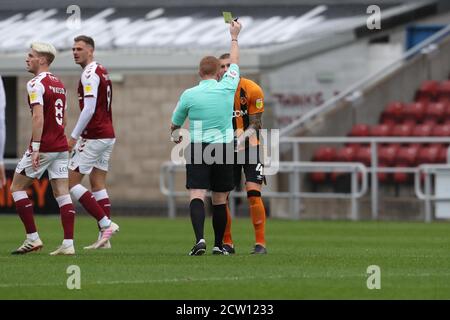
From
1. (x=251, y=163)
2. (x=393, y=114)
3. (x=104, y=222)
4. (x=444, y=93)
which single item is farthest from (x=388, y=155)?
(x=251, y=163)

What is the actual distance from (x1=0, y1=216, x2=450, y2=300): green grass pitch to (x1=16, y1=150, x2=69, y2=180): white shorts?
826 mm

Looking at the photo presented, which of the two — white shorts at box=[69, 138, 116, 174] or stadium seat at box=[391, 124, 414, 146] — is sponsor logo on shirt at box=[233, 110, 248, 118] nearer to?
white shorts at box=[69, 138, 116, 174]

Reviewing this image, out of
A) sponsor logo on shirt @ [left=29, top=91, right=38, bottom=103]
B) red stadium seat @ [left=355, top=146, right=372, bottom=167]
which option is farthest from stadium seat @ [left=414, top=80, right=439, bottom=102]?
sponsor logo on shirt @ [left=29, top=91, right=38, bottom=103]

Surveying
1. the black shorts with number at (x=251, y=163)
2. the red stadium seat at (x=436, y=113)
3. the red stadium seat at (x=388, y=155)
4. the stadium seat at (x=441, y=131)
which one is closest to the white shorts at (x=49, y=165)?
the black shorts with number at (x=251, y=163)

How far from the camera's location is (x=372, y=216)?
83.9 feet

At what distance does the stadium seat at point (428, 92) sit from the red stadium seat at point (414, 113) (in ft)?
1.50

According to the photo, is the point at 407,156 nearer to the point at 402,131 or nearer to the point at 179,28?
the point at 402,131

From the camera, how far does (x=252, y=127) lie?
14875 millimetres

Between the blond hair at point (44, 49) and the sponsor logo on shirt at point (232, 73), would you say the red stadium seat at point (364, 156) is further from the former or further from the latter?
the blond hair at point (44, 49)

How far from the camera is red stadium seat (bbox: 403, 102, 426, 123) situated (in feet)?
95.0

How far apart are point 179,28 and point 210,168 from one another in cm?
1890

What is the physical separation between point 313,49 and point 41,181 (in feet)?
23.6
